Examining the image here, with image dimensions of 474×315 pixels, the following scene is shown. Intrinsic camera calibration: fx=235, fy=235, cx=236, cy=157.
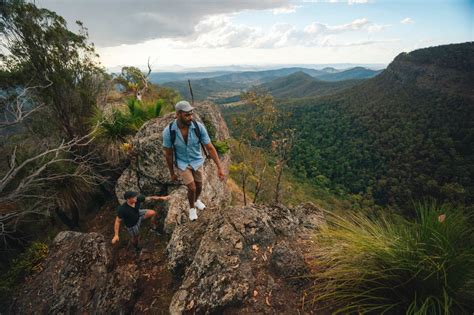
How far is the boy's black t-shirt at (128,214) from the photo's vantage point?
539cm

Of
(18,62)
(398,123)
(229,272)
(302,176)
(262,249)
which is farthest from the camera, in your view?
(398,123)

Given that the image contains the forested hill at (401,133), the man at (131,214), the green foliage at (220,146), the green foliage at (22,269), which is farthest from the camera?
the forested hill at (401,133)

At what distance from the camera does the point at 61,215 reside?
7.88 m

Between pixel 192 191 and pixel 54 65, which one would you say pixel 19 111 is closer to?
pixel 54 65

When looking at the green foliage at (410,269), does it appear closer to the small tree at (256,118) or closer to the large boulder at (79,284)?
the large boulder at (79,284)

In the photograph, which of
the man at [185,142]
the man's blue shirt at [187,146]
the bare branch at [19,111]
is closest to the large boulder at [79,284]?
the man at [185,142]

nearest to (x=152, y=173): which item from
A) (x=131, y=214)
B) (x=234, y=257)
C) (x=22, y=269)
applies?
(x=131, y=214)

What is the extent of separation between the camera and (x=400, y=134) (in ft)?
184

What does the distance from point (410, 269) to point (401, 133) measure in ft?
215

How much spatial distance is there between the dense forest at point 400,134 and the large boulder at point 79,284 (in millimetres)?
35359

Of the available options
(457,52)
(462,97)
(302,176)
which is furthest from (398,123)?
(457,52)

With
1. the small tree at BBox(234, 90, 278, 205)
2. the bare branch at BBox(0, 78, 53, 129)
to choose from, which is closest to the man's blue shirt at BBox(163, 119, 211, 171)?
the bare branch at BBox(0, 78, 53, 129)

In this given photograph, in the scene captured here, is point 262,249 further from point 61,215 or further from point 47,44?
point 47,44

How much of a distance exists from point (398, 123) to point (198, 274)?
225 ft
